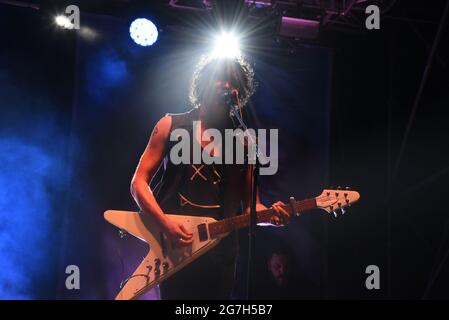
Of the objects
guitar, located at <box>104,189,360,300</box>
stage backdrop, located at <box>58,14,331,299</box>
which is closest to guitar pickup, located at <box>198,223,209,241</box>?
guitar, located at <box>104,189,360,300</box>

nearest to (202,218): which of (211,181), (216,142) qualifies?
(211,181)

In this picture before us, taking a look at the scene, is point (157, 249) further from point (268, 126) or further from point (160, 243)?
point (268, 126)

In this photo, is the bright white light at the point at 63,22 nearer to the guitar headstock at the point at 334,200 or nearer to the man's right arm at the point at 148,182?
the man's right arm at the point at 148,182

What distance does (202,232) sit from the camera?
2.93 metres

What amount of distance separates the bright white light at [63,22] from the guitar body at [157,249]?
8.74ft

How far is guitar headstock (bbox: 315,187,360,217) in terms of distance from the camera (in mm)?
3500

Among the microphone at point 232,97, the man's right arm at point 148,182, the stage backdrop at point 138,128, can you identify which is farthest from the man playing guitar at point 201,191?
the stage backdrop at point 138,128

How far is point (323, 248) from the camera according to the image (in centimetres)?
548

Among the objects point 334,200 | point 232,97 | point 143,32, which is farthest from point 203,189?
point 143,32

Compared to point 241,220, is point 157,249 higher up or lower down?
lower down

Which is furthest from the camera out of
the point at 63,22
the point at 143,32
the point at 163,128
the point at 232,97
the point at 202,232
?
the point at 143,32

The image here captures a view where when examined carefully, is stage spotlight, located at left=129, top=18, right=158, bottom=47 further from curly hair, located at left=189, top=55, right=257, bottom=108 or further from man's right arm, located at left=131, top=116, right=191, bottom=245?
man's right arm, located at left=131, top=116, right=191, bottom=245

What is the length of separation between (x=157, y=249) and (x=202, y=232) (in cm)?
29

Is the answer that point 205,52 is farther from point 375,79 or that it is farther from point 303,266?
point 303,266
